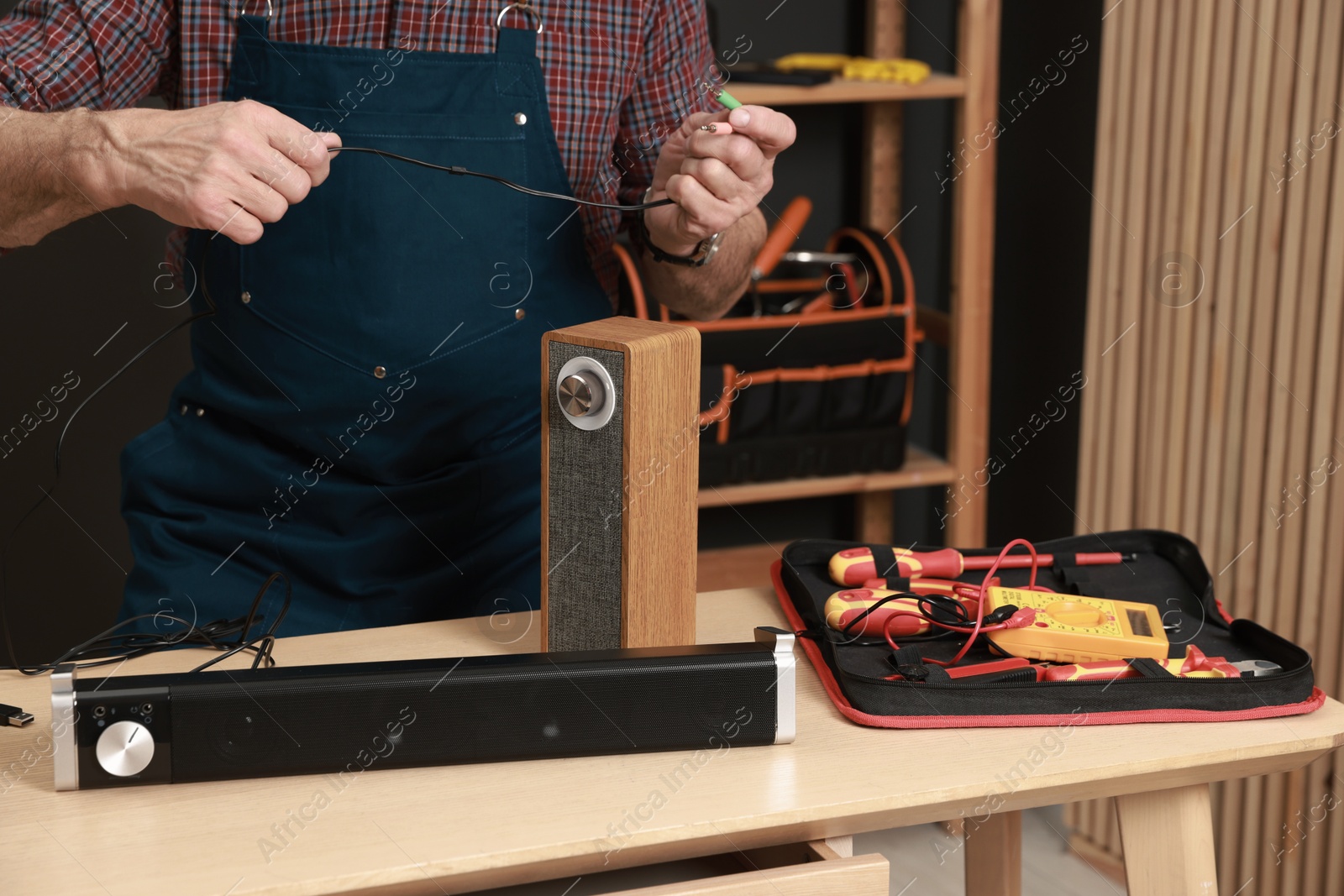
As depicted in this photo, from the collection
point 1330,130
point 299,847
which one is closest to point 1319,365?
point 1330,130

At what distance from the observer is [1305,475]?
1732 mm

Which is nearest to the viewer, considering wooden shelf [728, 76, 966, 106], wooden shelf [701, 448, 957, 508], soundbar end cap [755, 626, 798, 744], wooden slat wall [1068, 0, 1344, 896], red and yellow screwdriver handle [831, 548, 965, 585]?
soundbar end cap [755, 626, 798, 744]

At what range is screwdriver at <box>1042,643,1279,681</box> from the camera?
3.10ft

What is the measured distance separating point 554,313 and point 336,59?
321mm

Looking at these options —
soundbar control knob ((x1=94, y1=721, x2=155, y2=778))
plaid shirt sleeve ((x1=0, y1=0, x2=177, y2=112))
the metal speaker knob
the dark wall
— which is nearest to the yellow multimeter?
the metal speaker knob

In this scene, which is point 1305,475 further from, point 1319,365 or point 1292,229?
point 1292,229

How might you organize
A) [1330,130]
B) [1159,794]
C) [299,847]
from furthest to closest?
[1330,130] < [1159,794] < [299,847]

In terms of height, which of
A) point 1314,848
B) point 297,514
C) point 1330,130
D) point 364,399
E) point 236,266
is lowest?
point 1314,848

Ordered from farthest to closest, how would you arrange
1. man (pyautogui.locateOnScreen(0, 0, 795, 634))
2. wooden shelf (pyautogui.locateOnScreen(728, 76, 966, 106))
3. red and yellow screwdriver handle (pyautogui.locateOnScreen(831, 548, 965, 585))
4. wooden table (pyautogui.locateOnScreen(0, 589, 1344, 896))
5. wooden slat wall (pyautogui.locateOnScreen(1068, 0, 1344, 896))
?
1. wooden shelf (pyautogui.locateOnScreen(728, 76, 966, 106))
2. wooden slat wall (pyautogui.locateOnScreen(1068, 0, 1344, 896))
3. man (pyautogui.locateOnScreen(0, 0, 795, 634))
4. red and yellow screwdriver handle (pyautogui.locateOnScreen(831, 548, 965, 585))
5. wooden table (pyautogui.locateOnScreen(0, 589, 1344, 896))

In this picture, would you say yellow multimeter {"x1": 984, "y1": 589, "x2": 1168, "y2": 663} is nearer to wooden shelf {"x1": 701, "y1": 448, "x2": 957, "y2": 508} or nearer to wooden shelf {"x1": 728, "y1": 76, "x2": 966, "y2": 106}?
wooden shelf {"x1": 701, "y1": 448, "x2": 957, "y2": 508}

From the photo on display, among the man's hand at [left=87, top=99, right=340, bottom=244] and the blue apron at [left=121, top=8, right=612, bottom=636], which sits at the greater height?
the man's hand at [left=87, top=99, right=340, bottom=244]

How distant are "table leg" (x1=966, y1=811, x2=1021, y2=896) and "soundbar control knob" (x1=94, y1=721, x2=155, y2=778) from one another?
0.80 metres

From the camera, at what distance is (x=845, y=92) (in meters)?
2.09

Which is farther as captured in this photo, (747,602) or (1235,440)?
(1235,440)
